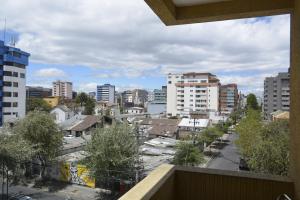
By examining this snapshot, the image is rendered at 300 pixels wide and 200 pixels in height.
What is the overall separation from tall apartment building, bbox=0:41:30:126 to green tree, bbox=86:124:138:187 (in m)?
17.5

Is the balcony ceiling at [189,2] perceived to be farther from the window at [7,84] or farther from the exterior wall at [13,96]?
the window at [7,84]

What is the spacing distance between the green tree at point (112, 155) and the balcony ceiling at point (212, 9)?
8.03 metres

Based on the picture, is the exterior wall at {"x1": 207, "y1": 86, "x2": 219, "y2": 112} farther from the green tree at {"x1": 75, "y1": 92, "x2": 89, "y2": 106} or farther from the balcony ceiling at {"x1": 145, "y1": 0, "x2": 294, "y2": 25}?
the balcony ceiling at {"x1": 145, "y1": 0, "x2": 294, "y2": 25}

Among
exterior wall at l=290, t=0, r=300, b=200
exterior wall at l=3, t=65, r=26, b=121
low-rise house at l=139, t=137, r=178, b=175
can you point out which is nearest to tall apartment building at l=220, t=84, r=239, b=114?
low-rise house at l=139, t=137, r=178, b=175

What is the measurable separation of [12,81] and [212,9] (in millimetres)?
28381

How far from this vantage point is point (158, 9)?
2348mm

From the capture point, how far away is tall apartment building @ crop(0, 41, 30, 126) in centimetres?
2584

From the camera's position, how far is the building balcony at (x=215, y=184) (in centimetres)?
214

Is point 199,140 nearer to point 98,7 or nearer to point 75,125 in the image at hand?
point 75,125

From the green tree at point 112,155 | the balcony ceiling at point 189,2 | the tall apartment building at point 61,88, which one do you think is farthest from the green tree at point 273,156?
the tall apartment building at point 61,88

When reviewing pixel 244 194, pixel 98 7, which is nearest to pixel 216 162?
pixel 98 7

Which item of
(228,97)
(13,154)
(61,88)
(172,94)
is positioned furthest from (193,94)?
(61,88)

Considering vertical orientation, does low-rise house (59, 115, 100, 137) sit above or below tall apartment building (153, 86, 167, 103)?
below

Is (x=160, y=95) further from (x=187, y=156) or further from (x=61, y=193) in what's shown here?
(x=61, y=193)
